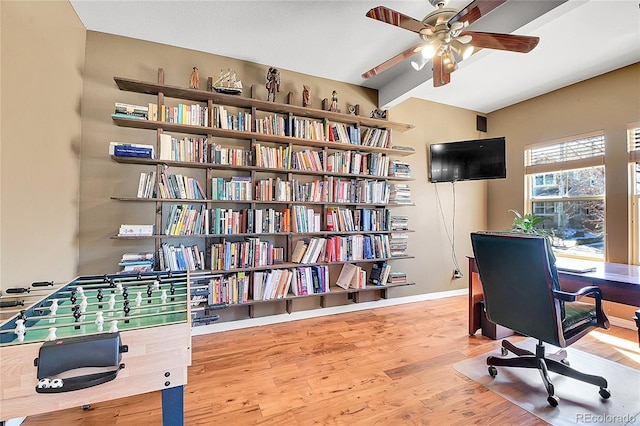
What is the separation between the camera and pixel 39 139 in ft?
5.48

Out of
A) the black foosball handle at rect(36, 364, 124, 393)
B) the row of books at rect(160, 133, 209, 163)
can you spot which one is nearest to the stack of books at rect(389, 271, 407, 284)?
the row of books at rect(160, 133, 209, 163)

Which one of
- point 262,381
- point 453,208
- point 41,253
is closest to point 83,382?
point 262,381

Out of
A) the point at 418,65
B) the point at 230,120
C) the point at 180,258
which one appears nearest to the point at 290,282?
the point at 180,258

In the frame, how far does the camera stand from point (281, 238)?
9.57ft

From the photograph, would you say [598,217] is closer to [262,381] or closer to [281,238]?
[281,238]

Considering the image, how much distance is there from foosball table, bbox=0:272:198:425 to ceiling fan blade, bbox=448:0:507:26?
7.22 feet

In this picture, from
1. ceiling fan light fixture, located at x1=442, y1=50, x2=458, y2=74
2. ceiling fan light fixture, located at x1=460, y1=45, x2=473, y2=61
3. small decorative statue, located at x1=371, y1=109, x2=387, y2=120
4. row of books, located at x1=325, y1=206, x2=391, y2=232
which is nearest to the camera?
ceiling fan light fixture, located at x1=460, y1=45, x2=473, y2=61

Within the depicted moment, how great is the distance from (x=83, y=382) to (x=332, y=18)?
2692mm

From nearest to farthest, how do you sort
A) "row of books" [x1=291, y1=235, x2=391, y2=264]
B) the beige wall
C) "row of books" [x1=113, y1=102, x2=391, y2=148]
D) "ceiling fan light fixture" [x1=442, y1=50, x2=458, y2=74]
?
the beige wall, "ceiling fan light fixture" [x1=442, y1=50, x2=458, y2=74], "row of books" [x1=113, y1=102, x2=391, y2=148], "row of books" [x1=291, y1=235, x2=391, y2=264]

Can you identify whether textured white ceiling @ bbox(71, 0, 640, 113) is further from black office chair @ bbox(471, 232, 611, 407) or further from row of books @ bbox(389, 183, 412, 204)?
black office chair @ bbox(471, 232, 611, 407)

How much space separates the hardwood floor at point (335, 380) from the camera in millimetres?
1482

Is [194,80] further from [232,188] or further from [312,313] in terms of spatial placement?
[312,313]

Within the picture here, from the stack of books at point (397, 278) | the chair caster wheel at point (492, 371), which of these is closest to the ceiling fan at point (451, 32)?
the chair caster wheel at point (492, 371)

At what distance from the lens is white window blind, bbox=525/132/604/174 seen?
3.01 metres
